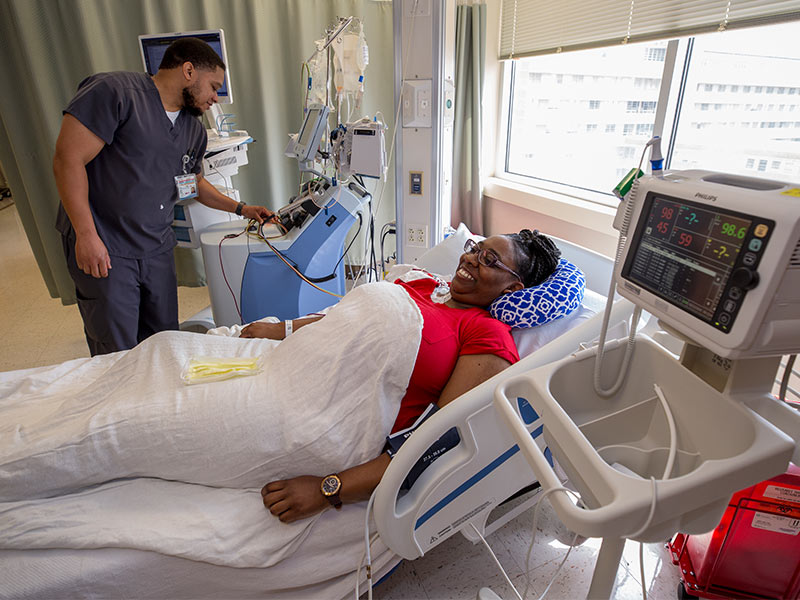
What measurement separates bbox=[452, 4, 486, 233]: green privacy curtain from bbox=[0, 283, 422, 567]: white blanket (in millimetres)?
2383

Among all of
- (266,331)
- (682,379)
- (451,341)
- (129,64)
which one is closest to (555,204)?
(451,341)

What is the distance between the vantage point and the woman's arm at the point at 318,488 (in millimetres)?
1121

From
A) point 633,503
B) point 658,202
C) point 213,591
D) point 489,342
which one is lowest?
point 213,591

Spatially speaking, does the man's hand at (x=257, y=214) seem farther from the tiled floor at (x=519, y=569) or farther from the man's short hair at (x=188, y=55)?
the tiled floor at (x=519, y=569)

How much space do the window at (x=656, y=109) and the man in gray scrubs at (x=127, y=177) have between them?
215 cm

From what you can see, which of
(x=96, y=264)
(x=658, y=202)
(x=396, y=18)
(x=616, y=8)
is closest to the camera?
(x=658, y=202)

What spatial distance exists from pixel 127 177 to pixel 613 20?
2.41 metres

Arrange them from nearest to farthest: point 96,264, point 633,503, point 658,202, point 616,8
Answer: point 633,503 < point 658,202 < point 96,264 < point 616,8

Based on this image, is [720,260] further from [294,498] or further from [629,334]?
[294,498]

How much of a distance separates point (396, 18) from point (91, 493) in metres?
2.07

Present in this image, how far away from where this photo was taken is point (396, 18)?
2068 mm

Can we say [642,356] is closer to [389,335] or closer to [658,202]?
[658,202]

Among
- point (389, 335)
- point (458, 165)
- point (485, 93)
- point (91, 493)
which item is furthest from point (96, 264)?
point (485, 93)

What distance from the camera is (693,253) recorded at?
69 cm
